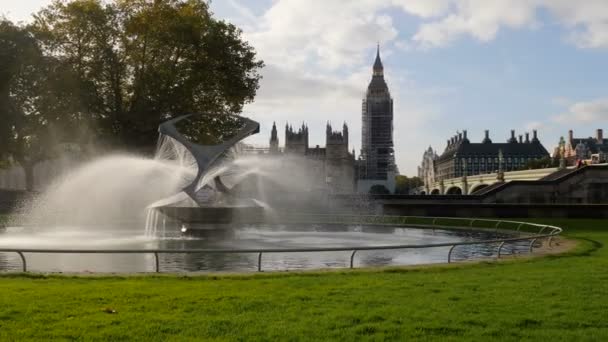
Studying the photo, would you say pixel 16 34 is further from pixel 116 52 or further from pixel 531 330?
pixel 531 330

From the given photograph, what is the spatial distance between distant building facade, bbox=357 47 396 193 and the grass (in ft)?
504

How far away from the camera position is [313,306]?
27.0 ft

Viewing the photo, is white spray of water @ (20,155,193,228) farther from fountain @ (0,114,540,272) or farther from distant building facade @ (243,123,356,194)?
distant building facade @ (243,123,356,194)

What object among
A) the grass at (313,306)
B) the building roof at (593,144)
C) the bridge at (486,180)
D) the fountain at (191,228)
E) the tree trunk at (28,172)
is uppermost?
the building roof at (593,144)

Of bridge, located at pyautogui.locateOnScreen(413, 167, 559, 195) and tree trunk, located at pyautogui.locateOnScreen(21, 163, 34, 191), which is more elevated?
bridge, located at pyautogui.locateOnScreen(413, 167, 559, 195)

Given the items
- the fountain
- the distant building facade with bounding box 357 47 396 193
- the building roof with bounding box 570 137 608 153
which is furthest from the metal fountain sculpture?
the building roof with bounding box 570 137 608 153

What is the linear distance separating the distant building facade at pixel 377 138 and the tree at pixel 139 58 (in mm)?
123358

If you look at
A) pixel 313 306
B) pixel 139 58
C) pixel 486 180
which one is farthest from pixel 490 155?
pixel 313 306

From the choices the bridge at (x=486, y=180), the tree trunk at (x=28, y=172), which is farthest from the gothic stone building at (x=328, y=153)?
the tree trunk at (x=28, y=172)

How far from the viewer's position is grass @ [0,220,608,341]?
268 inches

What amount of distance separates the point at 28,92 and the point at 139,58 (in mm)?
7565

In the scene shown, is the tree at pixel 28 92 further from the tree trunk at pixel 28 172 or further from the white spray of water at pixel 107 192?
the tree trunk at pixel 28 172

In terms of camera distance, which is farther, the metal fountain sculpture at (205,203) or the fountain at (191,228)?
the metal fountain sculpture at (205,203)

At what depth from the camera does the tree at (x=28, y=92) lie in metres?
39.5
